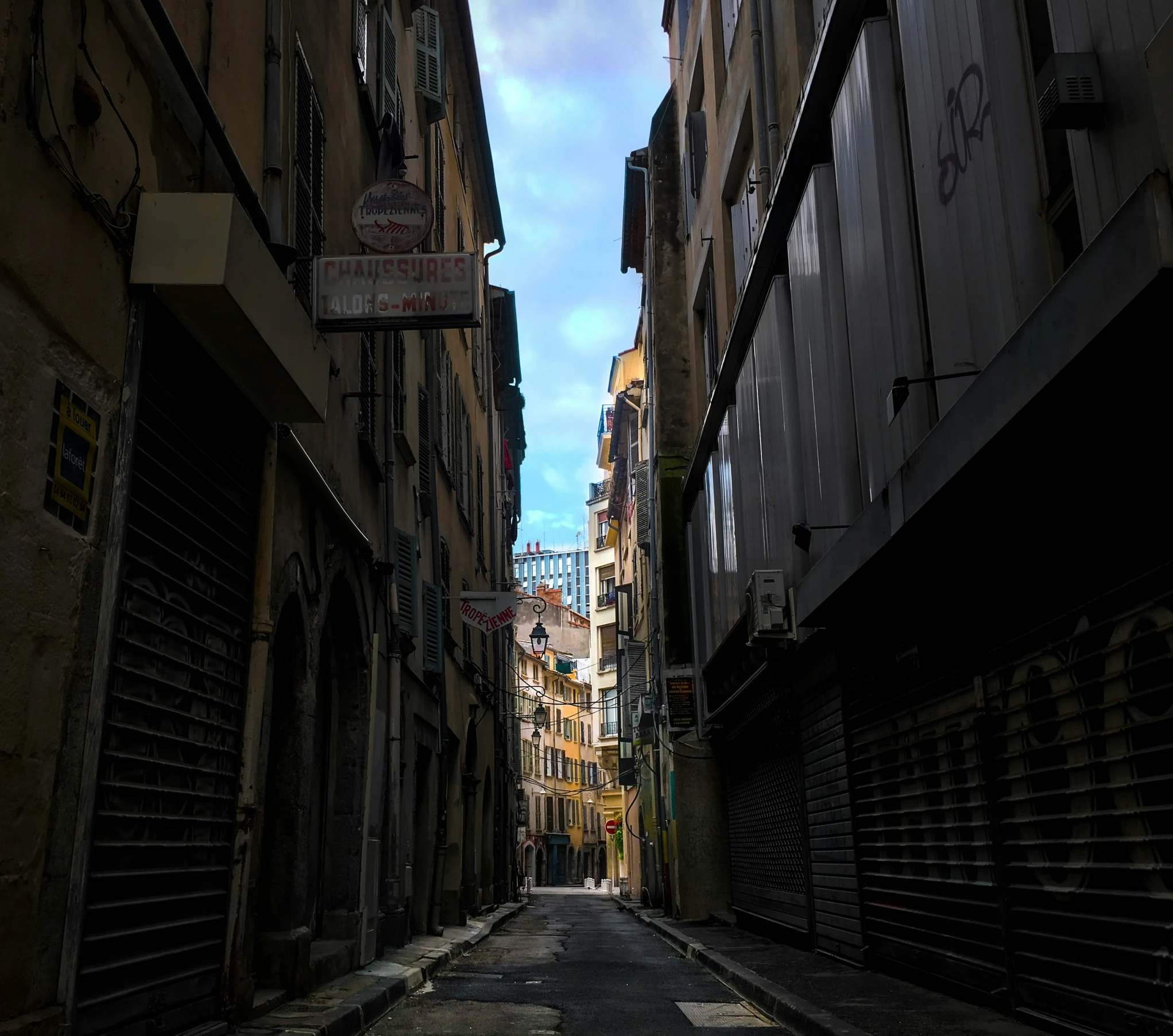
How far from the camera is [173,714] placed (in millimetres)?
5730

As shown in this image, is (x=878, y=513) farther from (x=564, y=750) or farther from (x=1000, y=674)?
(x=564, y=750)

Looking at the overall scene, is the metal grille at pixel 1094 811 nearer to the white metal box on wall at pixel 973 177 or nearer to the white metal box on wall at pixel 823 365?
the white metal box on wall at pixel 973 177

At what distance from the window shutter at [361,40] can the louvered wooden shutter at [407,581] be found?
4619mm

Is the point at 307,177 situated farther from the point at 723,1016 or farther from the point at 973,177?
the point at 723,1016

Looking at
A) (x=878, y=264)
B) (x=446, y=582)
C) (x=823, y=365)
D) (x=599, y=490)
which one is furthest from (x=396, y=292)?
(x=599, y=490)

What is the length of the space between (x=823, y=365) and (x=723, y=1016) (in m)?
5.03

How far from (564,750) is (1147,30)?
2879 inches

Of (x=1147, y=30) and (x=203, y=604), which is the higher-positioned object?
(x=1147, y=30)

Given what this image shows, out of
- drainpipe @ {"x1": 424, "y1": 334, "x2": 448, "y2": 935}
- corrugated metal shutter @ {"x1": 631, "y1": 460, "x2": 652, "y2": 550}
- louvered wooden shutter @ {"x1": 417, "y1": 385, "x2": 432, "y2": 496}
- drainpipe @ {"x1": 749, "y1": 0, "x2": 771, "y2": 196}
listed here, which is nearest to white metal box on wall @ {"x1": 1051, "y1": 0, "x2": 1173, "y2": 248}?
drainpipe @ {"x1": 749, "y1": 0, "x2": 771, "y2": 196}

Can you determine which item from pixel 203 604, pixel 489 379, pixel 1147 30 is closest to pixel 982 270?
pixel 1147 30

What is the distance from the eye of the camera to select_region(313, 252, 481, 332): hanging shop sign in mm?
7738

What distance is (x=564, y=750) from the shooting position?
75.6 m

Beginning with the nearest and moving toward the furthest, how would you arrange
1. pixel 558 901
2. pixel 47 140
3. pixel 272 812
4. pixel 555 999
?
pixel 47 140 < pixel 272 812 < pixel 555 999 < pixel 558 901

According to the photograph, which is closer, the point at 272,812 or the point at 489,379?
the point at 272,812
